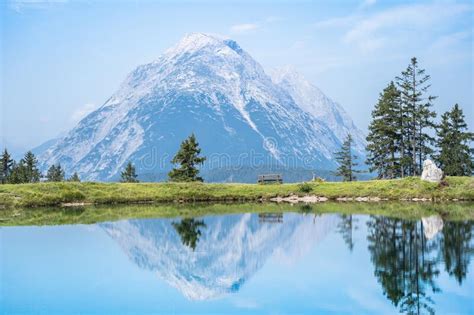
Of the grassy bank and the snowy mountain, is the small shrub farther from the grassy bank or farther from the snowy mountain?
the snowy mountain

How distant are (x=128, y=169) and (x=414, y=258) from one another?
3817 inches

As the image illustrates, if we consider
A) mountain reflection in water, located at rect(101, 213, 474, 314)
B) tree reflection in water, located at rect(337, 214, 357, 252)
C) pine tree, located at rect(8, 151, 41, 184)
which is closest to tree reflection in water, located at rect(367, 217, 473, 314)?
mountain reflection in water, located at rect(101, 213, 474, 314)

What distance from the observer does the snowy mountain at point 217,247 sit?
26906 mm

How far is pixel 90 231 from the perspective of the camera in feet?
146

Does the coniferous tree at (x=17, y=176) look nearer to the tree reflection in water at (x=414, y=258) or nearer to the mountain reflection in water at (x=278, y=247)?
the mountain reflection in water at (x=278, y=247)

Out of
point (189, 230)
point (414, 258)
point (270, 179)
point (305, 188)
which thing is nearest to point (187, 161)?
point (270, 179)

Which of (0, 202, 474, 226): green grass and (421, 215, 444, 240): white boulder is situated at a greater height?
(0, 202, 474, 226): green grass

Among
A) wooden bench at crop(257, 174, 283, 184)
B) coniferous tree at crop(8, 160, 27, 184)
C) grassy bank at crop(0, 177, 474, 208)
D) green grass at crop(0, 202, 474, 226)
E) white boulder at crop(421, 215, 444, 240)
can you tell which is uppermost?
coniferous tree at crop(8, 160, 27, 184)

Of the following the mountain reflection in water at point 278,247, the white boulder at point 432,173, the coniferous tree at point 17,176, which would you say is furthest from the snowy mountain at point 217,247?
the coniferous tree at point 17,176

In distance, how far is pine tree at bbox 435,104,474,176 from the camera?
83.7 meters

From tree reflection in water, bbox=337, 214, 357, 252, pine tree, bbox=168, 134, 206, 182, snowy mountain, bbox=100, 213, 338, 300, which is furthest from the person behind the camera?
pine tree, bbox=168, 134, 206, 182

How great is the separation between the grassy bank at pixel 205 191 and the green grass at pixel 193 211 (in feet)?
13.3

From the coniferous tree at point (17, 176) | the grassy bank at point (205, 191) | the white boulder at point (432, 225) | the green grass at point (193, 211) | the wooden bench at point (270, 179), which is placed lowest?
the white boulder at point (432, 225)

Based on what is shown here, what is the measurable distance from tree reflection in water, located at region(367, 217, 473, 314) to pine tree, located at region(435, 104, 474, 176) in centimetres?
4402
